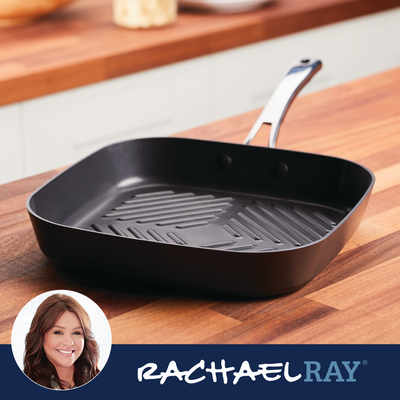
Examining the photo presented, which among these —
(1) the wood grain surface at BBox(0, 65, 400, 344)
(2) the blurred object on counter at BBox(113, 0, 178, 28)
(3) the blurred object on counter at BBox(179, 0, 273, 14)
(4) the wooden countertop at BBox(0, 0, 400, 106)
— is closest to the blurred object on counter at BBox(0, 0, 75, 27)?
(4) the wooden countertop at BBox(0, 0, 400, 106)

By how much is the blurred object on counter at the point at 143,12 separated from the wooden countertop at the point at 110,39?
2 centimetres

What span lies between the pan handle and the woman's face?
15.5 inches

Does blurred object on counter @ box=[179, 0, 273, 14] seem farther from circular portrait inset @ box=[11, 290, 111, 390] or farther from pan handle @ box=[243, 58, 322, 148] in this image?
circular portrait inset @ box=[11, 290, 111, 390]

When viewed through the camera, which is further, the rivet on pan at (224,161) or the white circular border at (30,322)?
the rivet on pan at (224,161)

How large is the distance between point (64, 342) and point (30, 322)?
0.10 feet

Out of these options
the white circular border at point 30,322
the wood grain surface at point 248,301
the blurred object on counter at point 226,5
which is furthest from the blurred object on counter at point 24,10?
the white circular border at point 30,322

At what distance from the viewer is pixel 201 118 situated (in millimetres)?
1913

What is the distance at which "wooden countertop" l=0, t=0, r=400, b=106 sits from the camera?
5.02 feet

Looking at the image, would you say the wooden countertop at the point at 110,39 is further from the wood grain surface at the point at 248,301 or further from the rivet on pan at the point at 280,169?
the rivet on pan at the point at 280,169

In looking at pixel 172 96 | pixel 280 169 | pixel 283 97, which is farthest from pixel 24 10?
pixel 280 169

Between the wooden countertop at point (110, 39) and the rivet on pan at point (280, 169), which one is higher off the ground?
the rivet on pan at point (280, 169)

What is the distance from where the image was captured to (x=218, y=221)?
73cm

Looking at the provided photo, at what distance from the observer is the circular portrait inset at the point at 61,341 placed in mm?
480

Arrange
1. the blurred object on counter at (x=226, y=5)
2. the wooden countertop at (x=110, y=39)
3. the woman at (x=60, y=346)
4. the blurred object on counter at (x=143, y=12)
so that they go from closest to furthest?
the woman at (x=60, y=346), the wooden countertop at (x=110, y=39), the blurred object on counter at (x=143, y=12), the blurred object on counter at (x=226, y=5)
